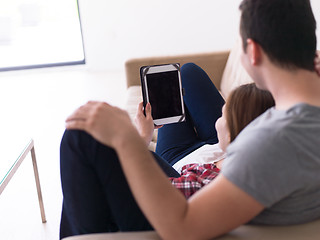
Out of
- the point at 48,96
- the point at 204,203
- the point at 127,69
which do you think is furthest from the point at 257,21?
the point at 48,96

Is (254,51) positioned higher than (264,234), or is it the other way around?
(254,51)

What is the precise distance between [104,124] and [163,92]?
0.75 m

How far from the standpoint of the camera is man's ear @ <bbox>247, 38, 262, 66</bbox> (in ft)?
2.48

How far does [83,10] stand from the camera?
4.52 meters

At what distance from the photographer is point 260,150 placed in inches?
27.7

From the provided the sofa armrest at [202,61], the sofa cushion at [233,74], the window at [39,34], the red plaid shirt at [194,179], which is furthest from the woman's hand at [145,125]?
the window at [39,34]

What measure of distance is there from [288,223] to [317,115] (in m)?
0.23

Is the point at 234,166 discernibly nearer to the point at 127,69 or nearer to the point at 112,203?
the point at 112,203

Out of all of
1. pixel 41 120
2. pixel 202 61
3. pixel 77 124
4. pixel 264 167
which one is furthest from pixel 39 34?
pixel 264 167

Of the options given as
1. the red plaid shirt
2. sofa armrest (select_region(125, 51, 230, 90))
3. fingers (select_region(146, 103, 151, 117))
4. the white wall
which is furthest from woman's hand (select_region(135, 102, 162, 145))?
Result: the white wall

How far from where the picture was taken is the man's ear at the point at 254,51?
29.8 inches

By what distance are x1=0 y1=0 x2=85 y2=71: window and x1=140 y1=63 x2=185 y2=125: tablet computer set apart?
342 centimetres

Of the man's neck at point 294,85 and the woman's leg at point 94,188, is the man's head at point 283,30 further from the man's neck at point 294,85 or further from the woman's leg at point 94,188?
the woman's leg at point 94,188

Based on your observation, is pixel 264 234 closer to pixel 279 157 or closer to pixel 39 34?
pixel 279 157
